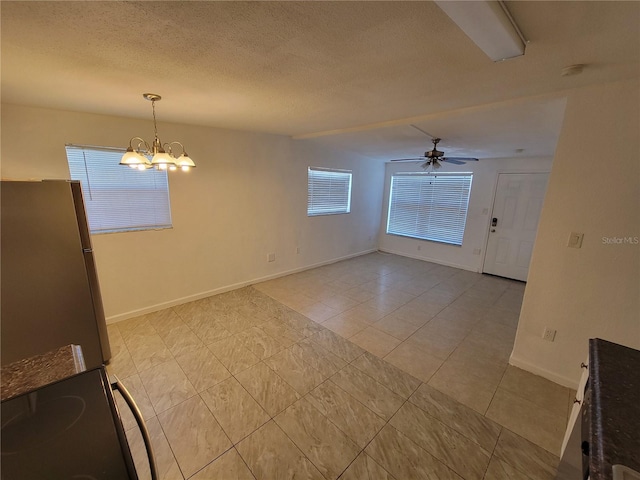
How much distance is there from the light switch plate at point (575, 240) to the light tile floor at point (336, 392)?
3.96 ft

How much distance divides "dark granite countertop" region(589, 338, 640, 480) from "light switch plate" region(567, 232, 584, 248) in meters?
1.01

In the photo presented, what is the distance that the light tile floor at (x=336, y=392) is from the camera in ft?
5.09

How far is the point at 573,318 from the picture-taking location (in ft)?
6.84

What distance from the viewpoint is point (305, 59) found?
1470mm

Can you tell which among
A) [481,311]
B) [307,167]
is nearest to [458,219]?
[481,311]

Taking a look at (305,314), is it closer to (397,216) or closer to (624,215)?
(624,215)

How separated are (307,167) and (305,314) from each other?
8.30ft

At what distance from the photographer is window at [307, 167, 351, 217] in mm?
4754

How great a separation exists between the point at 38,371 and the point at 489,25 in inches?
86.0

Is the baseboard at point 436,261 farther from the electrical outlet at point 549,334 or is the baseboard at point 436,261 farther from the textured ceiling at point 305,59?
the textured ceiling at point 305,59

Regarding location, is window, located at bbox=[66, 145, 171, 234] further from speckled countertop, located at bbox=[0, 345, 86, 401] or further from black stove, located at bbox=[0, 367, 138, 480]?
black stove, located at bbox=[0, 367, 138, 480]

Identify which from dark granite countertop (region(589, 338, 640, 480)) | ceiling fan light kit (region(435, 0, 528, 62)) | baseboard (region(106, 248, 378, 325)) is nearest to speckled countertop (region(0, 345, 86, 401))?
dark granite countertop (region(589, 338, 640, 480))

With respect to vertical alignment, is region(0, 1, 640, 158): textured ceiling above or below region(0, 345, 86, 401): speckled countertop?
above

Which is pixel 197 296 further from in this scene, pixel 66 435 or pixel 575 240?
pixel 575 240
